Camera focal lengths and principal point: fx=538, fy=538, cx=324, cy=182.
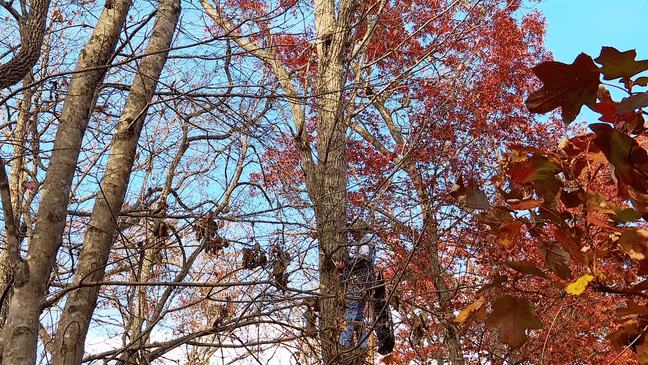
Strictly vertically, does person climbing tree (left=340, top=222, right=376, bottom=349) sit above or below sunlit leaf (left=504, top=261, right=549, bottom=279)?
above

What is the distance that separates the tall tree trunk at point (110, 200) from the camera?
347cm

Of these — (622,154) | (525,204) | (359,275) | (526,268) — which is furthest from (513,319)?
(359,275)

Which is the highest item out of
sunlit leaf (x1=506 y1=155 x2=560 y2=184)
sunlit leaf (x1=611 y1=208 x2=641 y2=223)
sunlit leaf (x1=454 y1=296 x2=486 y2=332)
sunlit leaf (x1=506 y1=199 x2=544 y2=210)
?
sunlit leaf (x1=506 y1=155 x2=560 y2=184)

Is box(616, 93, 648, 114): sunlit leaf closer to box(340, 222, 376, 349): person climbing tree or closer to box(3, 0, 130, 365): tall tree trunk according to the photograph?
box(3, 0, 130, 365): tall tree trunk

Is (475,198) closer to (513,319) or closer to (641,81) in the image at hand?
(513,319)

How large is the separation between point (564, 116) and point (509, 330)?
0.49 m

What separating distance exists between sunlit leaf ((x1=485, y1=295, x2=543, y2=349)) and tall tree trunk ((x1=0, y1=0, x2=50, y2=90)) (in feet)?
11.1

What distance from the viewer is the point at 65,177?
11.3 ft

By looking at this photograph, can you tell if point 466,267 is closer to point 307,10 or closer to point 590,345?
point 590,345

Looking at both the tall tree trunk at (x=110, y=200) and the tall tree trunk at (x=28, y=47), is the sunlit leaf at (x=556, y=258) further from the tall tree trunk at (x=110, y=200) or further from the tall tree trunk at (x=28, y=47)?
the tall tree trunk at (x=28, y=47)

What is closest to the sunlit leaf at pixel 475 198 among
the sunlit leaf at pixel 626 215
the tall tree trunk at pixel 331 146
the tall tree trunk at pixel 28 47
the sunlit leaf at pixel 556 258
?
the sunlit leaf at pixel 556 258

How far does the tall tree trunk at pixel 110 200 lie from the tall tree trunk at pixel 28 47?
2.20 feet

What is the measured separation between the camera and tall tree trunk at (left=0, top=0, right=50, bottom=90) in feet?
11.2

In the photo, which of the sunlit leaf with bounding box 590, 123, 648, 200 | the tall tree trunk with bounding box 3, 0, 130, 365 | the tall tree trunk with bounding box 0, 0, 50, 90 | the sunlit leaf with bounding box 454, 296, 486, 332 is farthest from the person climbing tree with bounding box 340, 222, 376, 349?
the sunlit leaf with bounding box 590, 123, 648, 200
